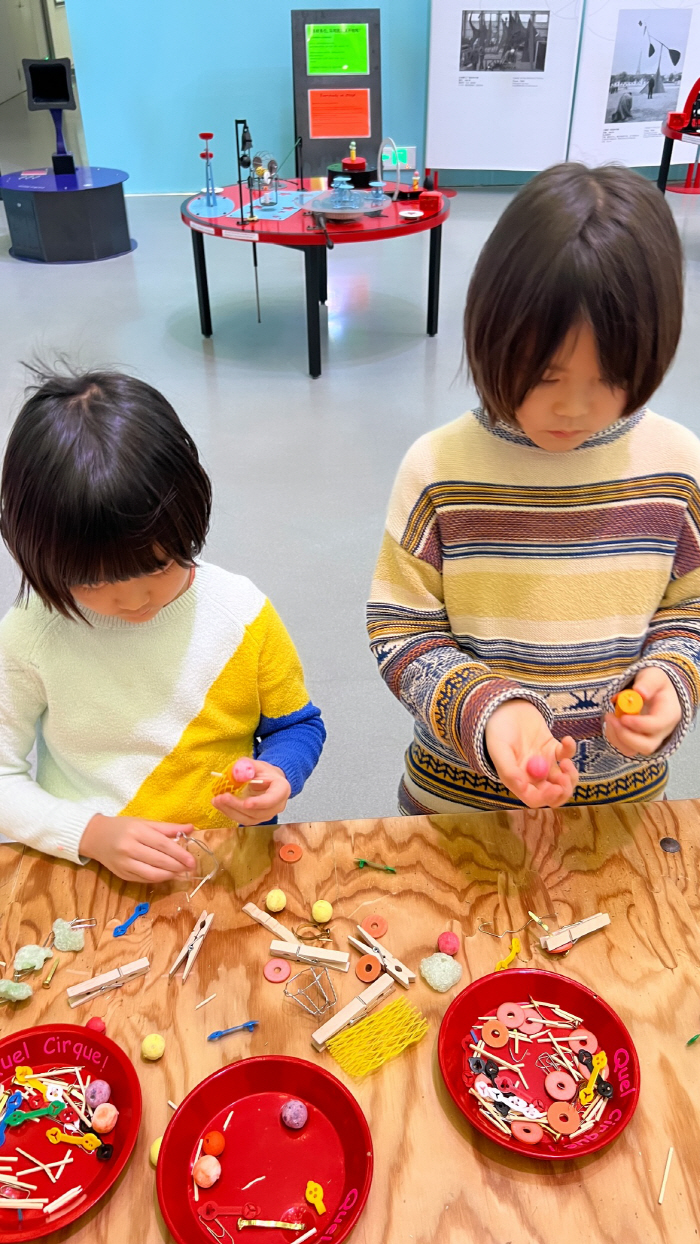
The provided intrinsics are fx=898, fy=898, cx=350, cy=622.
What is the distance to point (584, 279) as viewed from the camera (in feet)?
2.42

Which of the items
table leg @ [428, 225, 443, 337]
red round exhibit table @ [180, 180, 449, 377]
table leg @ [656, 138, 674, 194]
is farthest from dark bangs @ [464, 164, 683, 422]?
table leg @ [656, 138, 674, 194]

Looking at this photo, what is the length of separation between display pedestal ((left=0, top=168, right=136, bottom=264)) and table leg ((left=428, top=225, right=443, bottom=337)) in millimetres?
2121

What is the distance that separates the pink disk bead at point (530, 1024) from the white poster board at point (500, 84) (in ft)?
20.9

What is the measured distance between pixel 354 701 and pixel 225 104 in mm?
5340

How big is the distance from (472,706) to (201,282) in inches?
139

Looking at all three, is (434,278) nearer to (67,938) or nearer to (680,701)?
(680,701)

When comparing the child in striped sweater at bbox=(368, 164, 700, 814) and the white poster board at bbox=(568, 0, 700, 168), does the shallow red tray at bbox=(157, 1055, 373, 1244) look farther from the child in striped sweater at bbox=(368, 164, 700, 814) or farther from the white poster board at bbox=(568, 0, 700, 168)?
the white poster board at bbox=(568, 0, 700, 168)

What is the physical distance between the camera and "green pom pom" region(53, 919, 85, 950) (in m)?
0.82

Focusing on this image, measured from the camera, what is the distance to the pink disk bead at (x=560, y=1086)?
0.71 meters

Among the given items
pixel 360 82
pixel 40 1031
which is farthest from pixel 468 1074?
pixel 360 82

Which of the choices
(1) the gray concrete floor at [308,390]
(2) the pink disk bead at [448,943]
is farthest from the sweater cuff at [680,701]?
(1) the gray concrete floor at [308,390]

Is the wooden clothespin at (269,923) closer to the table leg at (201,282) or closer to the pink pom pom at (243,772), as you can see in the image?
the pink pom pom at (243,772)

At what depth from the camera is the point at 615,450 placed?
96 cm

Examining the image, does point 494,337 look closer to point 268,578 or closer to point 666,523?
point 666,523
